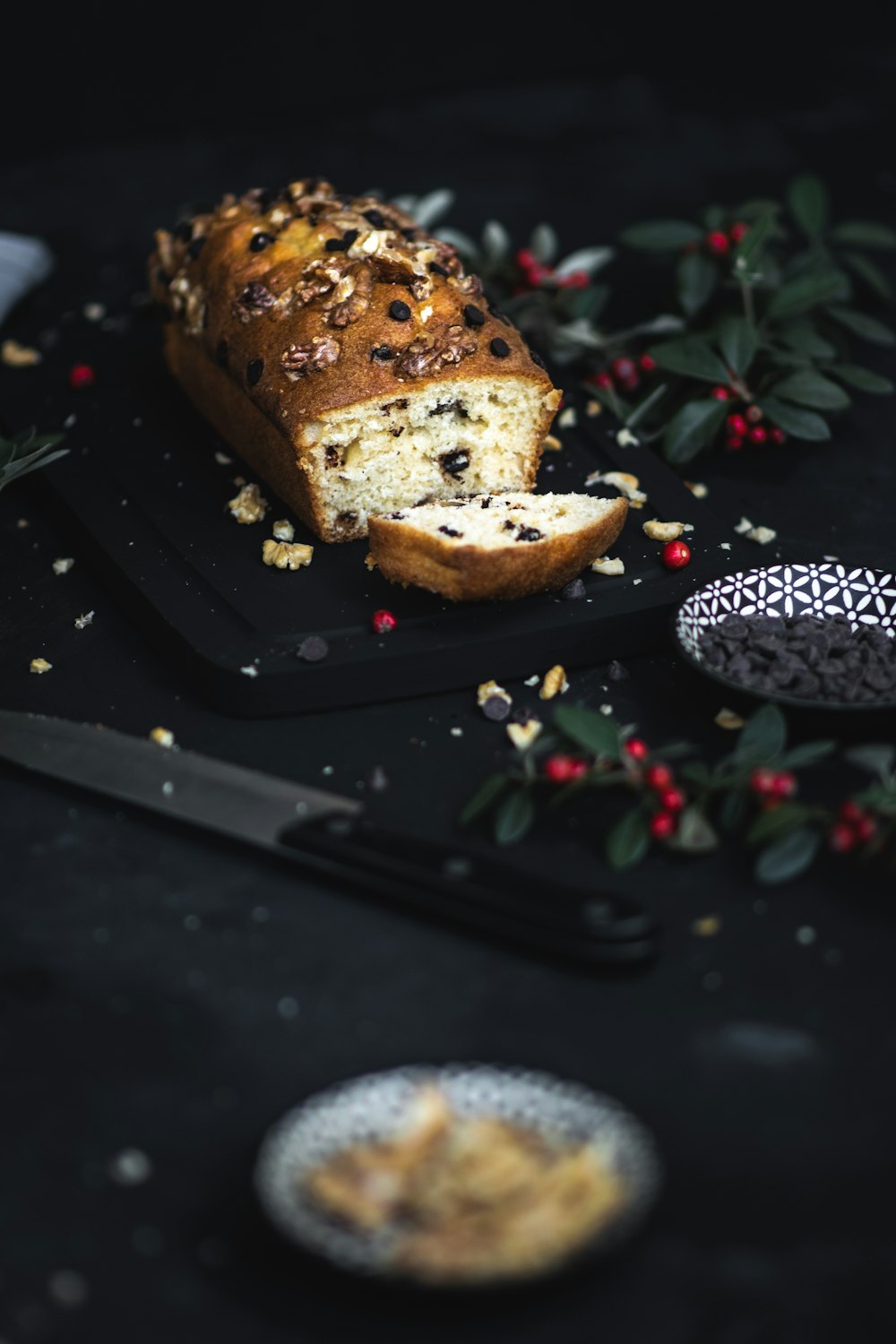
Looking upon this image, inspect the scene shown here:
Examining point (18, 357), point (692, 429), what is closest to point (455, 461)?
point (692, 429)

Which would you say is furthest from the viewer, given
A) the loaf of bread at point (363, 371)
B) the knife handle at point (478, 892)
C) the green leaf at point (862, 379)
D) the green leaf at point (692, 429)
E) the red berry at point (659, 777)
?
the green leaf at point (862, 379)

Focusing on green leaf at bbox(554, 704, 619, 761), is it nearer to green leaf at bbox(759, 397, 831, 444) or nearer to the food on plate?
the food on plate

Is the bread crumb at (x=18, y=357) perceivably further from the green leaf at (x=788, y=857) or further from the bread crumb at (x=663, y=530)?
the green leaf at (x=788, y=857)

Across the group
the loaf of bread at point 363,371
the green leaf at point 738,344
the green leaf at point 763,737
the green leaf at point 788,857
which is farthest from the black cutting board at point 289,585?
the green leaf at point 788,857

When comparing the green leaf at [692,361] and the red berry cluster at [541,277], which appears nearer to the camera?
the green leaf at [692,361]

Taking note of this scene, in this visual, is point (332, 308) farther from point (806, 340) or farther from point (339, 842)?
point (339, 842)

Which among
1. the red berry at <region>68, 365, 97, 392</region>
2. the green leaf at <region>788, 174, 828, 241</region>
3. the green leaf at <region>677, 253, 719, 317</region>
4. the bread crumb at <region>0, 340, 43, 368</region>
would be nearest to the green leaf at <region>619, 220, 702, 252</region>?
the green leaf at <region>677, 253, 719, 317</region>

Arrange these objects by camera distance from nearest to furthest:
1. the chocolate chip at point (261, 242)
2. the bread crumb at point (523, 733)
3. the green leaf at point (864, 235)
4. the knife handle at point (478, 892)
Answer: the knife handle at point (478, 892) → the bread crumb at point (523, 733) → the chocolate chip at point (261, 242) → the green leaf at point (864, 235)

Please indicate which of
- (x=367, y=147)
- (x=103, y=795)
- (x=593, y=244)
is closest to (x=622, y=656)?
(x=103, y=795)
